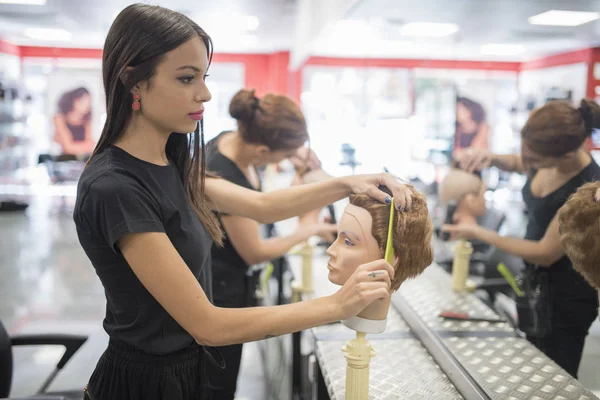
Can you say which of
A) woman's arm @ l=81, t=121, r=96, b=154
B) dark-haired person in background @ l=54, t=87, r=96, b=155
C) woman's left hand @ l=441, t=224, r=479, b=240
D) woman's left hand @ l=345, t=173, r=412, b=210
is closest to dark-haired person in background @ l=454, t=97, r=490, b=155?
woman's left hand @ l=441, t=224, r=479, b=240

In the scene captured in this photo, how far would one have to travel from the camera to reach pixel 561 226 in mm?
1359

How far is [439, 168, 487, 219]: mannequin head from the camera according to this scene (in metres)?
2.50

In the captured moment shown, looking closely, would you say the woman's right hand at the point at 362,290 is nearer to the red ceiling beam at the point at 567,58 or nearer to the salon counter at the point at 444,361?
the salon counter at the point at 444,361

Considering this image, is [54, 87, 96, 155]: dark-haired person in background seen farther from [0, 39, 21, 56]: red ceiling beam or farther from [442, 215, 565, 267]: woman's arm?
[442, 215, 565, 267]: woman's arm

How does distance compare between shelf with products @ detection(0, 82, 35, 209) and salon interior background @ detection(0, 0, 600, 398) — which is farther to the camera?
shelf with products @ detection(0, 82, 35, 209)

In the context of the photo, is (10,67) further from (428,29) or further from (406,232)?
(406,232)

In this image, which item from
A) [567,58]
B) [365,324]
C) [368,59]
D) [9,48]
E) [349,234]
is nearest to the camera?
[365,324]

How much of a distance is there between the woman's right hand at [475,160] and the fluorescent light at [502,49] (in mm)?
475

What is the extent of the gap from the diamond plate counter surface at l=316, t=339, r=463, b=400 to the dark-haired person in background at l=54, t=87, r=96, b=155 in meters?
9.98

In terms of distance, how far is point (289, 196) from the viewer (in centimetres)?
172

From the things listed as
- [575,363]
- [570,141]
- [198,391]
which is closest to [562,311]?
[575,363]

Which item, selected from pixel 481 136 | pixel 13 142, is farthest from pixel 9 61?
pixel 481 136

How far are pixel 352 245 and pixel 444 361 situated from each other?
1.66 ft

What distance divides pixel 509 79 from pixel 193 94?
8.42 feet
